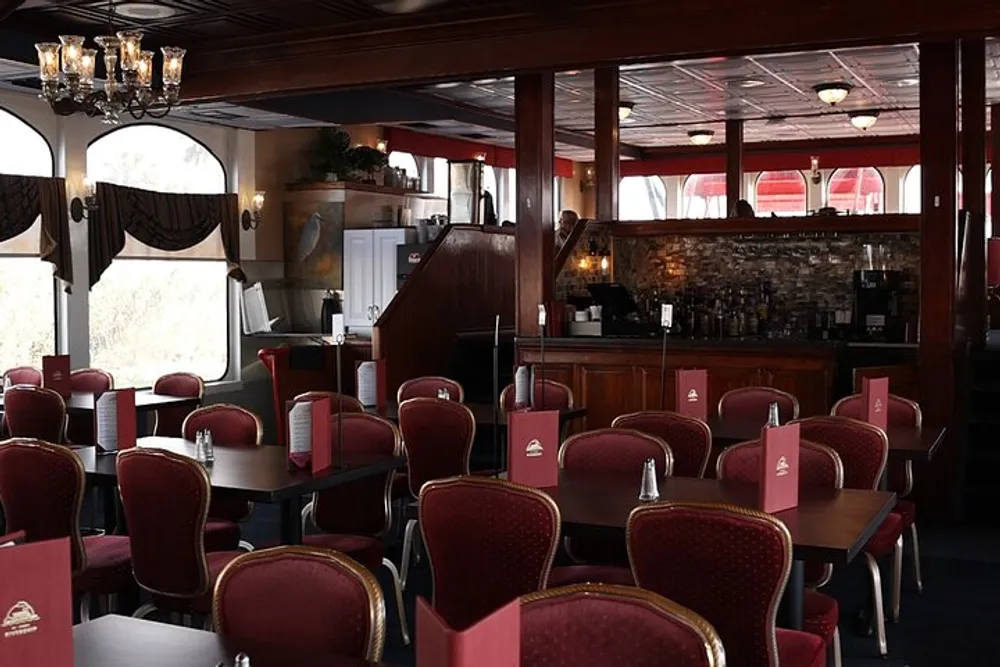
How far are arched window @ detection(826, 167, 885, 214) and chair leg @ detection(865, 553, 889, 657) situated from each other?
14.9 m

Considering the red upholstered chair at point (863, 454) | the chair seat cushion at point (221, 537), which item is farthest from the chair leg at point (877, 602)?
the chair seat cushion at point (221, 537)

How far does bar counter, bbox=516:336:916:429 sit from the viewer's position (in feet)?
27.2

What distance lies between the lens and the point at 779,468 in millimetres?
3986

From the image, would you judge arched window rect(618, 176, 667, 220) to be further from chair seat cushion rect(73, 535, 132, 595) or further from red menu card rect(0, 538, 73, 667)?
red menu card rect(0, 538, 73, 667)

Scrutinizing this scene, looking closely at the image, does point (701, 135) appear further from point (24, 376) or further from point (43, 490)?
point (43, 490)

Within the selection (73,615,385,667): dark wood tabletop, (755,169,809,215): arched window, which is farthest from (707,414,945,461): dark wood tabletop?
(755,169,809,215): arched window

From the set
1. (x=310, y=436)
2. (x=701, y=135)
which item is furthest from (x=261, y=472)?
(x=701, y=135)

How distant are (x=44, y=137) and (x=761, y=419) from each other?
678 centimetres

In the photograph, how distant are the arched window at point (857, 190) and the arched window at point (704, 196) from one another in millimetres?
1778

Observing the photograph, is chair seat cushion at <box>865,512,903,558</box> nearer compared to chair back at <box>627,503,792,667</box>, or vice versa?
chair back at <box>627,503,792,667</box>

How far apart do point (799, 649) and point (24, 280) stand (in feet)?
28.0

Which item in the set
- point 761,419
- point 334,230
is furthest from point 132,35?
point 334,230

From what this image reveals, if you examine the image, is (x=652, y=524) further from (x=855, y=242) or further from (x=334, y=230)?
(x=334, y=230)

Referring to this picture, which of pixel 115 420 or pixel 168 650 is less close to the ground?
pixel 115 420
